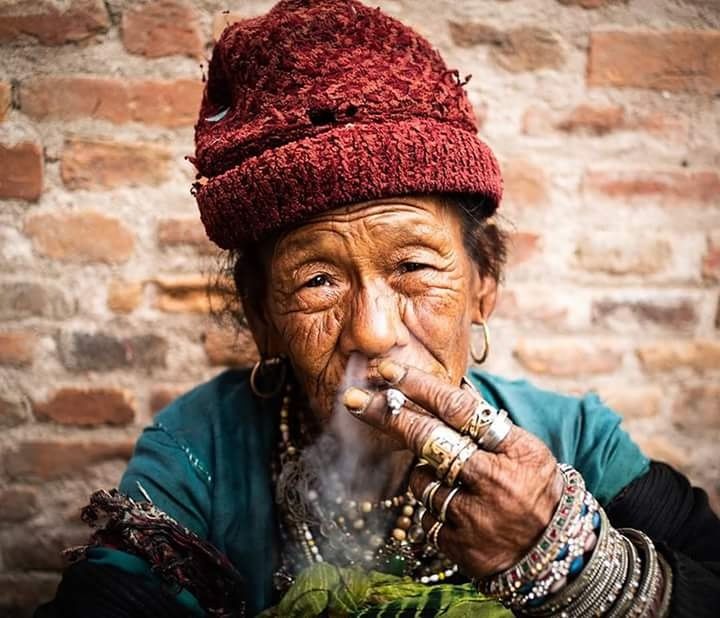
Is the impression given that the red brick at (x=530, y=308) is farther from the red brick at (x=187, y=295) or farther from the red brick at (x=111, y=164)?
the red brick at (x=111, y=164)

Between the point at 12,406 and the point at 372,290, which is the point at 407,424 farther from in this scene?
the point at 12,406

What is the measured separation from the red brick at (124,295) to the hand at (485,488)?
1.09 m

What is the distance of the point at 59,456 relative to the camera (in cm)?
204

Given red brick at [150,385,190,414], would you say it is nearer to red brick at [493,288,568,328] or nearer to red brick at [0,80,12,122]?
red brick at [0,80,12,122]

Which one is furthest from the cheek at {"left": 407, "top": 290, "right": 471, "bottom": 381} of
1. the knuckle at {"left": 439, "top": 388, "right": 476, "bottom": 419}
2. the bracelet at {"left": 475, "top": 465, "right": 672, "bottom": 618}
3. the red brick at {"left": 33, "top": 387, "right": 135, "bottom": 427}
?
the red brick at {"left": 33, "top": 387, "right": 135, "bottom": 427}

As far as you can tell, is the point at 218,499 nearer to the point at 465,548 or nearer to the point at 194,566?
the point at 194,566

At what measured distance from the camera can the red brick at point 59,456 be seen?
2.03 m

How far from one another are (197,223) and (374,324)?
0.85m

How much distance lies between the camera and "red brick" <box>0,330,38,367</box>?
197 centimetres

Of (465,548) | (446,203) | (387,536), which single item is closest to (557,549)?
(465,548)

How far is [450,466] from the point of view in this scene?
1085 mm

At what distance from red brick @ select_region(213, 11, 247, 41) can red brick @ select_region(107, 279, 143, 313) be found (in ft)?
2.41

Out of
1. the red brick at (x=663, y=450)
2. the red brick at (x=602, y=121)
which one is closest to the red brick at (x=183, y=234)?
the red brick at (x=602, y=121)

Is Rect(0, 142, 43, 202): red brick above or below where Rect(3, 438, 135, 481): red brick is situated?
above
